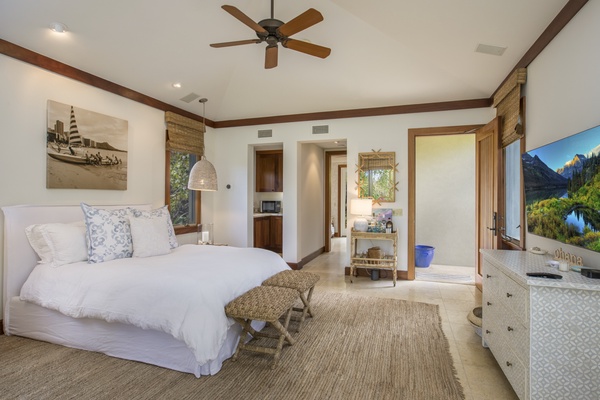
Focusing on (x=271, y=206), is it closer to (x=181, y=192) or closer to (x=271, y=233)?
(x=271, y=233)

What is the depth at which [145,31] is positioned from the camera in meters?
3.37

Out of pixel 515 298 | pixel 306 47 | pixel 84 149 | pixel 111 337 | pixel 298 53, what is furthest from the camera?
pixel 298 53

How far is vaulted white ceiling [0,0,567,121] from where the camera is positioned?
2.81 meters

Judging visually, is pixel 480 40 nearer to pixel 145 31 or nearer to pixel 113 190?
pixel 145 31

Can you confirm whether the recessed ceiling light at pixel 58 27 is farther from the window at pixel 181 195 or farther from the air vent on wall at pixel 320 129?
the air vent on wall at pixel 320 129

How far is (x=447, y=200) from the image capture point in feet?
20.0

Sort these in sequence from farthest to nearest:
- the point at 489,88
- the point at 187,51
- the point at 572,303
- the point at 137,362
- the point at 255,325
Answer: the point at 489,88
the point at 187,51
the point at 255,325
the point at 137,362
the point at 572,303

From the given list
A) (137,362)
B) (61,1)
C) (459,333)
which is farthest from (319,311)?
(61,1)

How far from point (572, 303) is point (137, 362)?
9.43 ft

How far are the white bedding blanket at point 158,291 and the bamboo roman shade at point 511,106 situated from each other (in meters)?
2.93

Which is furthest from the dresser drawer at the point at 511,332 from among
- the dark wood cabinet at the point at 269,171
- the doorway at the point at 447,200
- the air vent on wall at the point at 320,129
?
the dark wood cabinet at the point at 269,171

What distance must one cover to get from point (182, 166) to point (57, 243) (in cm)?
254

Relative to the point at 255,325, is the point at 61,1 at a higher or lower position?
higher

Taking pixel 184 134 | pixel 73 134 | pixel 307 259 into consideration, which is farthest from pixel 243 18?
pixel 307 259
